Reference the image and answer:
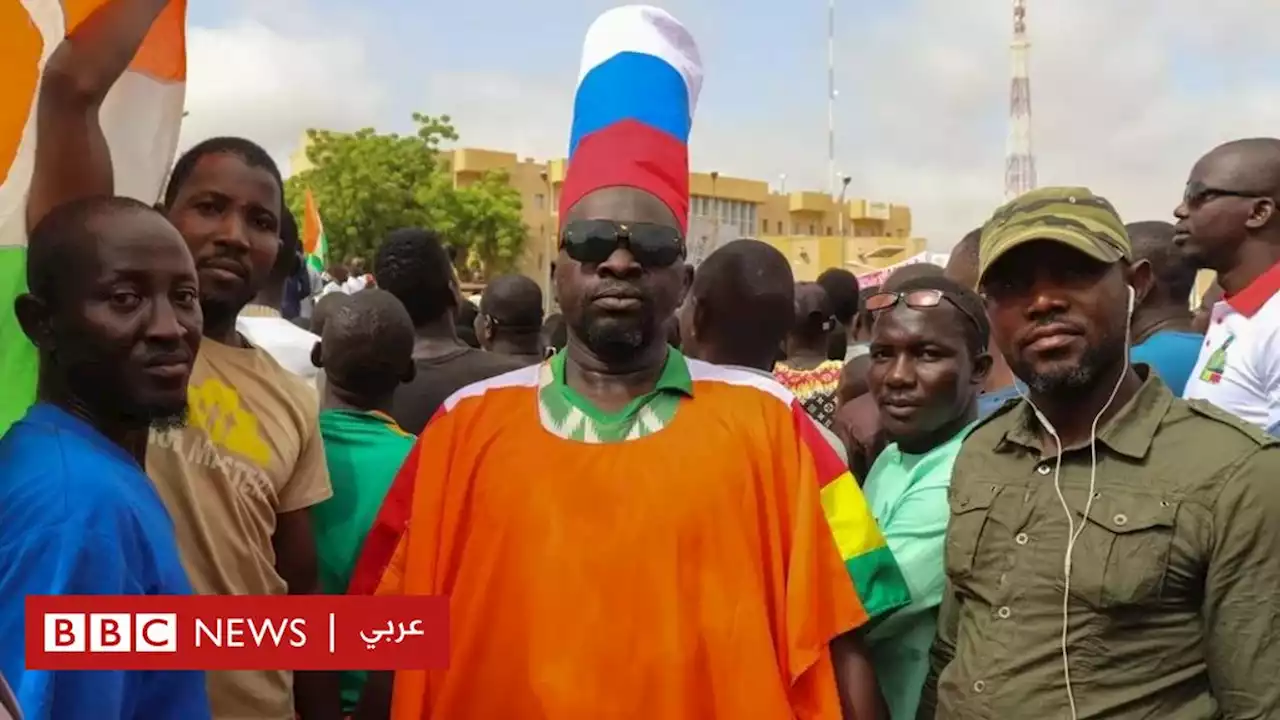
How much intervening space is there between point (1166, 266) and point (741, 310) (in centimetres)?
179

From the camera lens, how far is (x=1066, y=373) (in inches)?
85.6

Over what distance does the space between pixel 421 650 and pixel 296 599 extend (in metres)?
0.26

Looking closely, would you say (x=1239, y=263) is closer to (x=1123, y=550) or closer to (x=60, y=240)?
(x=1123, y=550)

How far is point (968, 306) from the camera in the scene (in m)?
2.91

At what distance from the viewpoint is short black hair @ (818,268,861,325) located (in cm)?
704

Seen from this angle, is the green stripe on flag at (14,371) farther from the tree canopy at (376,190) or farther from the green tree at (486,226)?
the green tree at (486,226)

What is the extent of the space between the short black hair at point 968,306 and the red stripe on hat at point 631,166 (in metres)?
0.77

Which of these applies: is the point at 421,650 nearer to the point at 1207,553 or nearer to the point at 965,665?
the point at 965,665

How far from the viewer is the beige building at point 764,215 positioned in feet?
126

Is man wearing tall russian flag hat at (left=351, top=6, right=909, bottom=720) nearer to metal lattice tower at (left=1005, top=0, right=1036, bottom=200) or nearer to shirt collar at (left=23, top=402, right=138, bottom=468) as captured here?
shirt collar at (left=23, top=402, right=138, bottom=468)

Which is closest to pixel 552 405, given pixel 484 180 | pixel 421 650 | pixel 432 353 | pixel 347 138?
pixel 421 650

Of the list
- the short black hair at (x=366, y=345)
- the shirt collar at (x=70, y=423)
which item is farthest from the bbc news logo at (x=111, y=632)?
the short black hair at (x=366, y=345)

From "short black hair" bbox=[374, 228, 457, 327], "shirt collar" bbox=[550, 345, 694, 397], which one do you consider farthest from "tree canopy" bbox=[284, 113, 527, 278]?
"shirt collar" bbox=[550, 345, 694, 397]

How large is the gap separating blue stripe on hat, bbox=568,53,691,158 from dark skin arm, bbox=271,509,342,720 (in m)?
1.01
